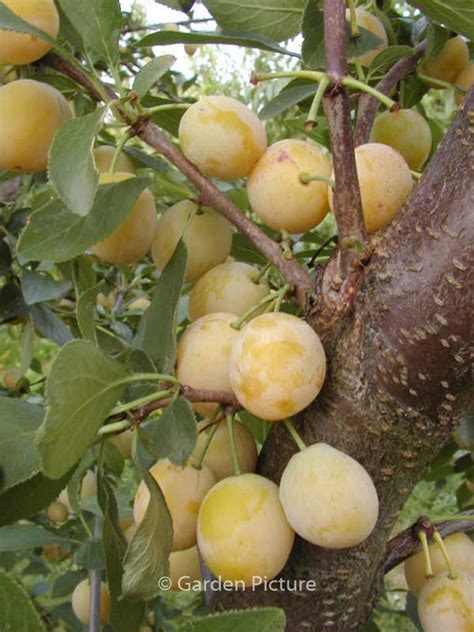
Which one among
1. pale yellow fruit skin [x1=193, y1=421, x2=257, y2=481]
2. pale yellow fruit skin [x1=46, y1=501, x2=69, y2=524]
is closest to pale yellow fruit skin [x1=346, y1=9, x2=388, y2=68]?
pale yellow fruit skin [x1=193, y1=421, x2=257, y2=481]

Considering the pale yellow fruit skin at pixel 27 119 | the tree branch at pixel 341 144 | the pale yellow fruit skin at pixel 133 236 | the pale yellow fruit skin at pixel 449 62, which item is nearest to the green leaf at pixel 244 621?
the tree branch at pixel 341 144

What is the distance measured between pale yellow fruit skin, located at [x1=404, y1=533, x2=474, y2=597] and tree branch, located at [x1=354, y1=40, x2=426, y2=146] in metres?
0.49

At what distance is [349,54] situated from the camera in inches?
35.4

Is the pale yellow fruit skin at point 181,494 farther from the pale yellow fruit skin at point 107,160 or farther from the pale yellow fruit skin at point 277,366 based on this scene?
the pale yellow fruit skin at point 107,160

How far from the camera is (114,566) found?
75cm

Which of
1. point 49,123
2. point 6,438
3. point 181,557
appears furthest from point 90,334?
point 181,557

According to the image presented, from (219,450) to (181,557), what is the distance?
0.79ft

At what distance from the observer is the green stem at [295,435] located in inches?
27.8

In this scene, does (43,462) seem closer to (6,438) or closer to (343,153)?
(6,438)

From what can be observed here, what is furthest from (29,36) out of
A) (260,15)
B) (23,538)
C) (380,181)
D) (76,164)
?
(23,538)

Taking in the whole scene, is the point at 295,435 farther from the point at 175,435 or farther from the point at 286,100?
the point at 286,100

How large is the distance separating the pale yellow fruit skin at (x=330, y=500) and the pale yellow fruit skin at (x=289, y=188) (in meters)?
0.26

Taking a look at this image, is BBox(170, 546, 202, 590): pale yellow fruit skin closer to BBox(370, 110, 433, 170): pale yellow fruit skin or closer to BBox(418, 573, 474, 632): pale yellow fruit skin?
BBox(418, 573, 474, 632): pale yellow fruit skin

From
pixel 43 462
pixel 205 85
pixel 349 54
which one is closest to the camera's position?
pixel 43 462
